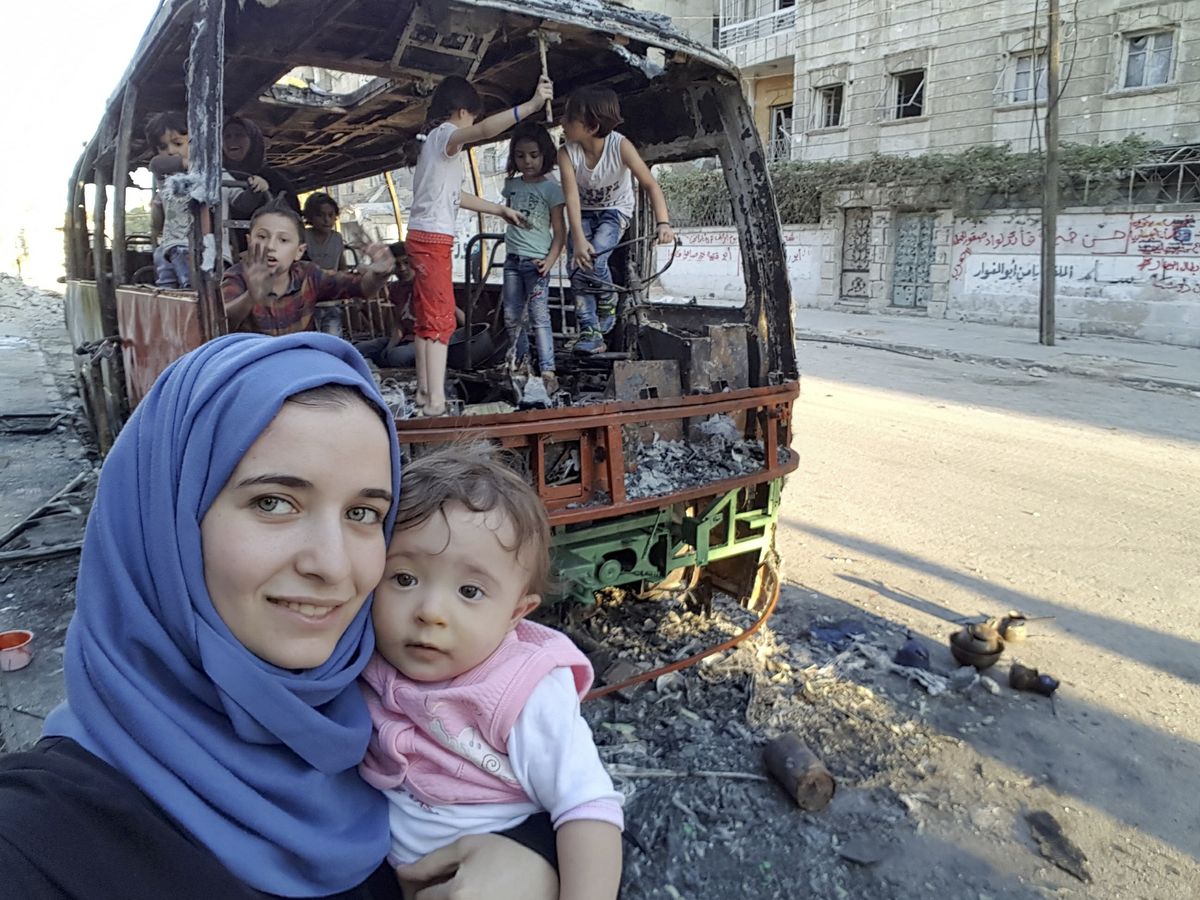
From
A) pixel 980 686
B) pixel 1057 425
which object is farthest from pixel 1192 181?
pixel 980 686

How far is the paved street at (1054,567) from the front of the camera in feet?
9.19

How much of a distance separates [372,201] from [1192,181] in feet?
57.7

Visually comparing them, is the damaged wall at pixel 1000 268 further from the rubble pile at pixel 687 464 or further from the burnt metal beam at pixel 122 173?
the burnt metal beam at pixel 122 173

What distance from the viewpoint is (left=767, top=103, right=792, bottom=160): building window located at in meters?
25.4

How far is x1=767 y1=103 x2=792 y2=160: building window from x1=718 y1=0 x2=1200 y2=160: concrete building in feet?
0.16

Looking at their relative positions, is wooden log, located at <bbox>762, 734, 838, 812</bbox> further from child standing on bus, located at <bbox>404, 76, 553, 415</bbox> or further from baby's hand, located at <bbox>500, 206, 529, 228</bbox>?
baby's hand, located at <bbox>500, 206, 529, 228</bbox>

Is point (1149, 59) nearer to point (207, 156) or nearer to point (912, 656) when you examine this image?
point (912, 656)

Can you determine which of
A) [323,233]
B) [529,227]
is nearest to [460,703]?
[529,227]

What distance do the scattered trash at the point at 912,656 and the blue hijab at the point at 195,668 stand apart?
303 cm

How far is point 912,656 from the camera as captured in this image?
359cm

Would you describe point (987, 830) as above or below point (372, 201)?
below

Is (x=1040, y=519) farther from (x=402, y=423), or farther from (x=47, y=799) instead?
(x=47, y=799)

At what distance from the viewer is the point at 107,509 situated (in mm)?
1080

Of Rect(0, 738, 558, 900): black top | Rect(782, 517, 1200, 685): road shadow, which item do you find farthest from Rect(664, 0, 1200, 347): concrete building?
Rect(0, 738, 558, 900): black top
